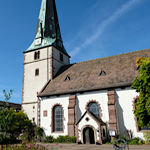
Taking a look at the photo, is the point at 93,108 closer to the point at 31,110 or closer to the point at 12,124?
the point at 12,124

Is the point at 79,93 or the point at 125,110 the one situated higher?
the point at 79,93

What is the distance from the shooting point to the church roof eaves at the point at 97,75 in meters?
19.9

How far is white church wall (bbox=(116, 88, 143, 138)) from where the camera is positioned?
58.1ft

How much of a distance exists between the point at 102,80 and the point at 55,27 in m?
17.7

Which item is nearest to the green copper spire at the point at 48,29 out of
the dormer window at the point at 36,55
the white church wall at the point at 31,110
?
the dormer window at the point at 36,55

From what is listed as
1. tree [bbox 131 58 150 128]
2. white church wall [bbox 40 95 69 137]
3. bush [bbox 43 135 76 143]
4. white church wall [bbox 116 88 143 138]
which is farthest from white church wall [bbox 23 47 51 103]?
tree [bbox 131 58 150 128]

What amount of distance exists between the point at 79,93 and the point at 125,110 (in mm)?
5999

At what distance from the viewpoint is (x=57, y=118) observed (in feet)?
71.9

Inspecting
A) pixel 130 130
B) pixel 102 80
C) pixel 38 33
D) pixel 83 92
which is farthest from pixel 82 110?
pixel 38 33

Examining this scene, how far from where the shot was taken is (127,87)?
61.4 ft

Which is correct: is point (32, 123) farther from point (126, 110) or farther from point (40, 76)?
point (126, 110)

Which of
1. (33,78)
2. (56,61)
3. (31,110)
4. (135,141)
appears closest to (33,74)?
(33,78)

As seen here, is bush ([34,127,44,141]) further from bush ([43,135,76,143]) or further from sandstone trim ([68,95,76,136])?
sandstone trim ([68,95,76,136])

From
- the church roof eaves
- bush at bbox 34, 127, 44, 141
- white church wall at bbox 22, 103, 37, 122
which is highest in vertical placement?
the church roof eaves
